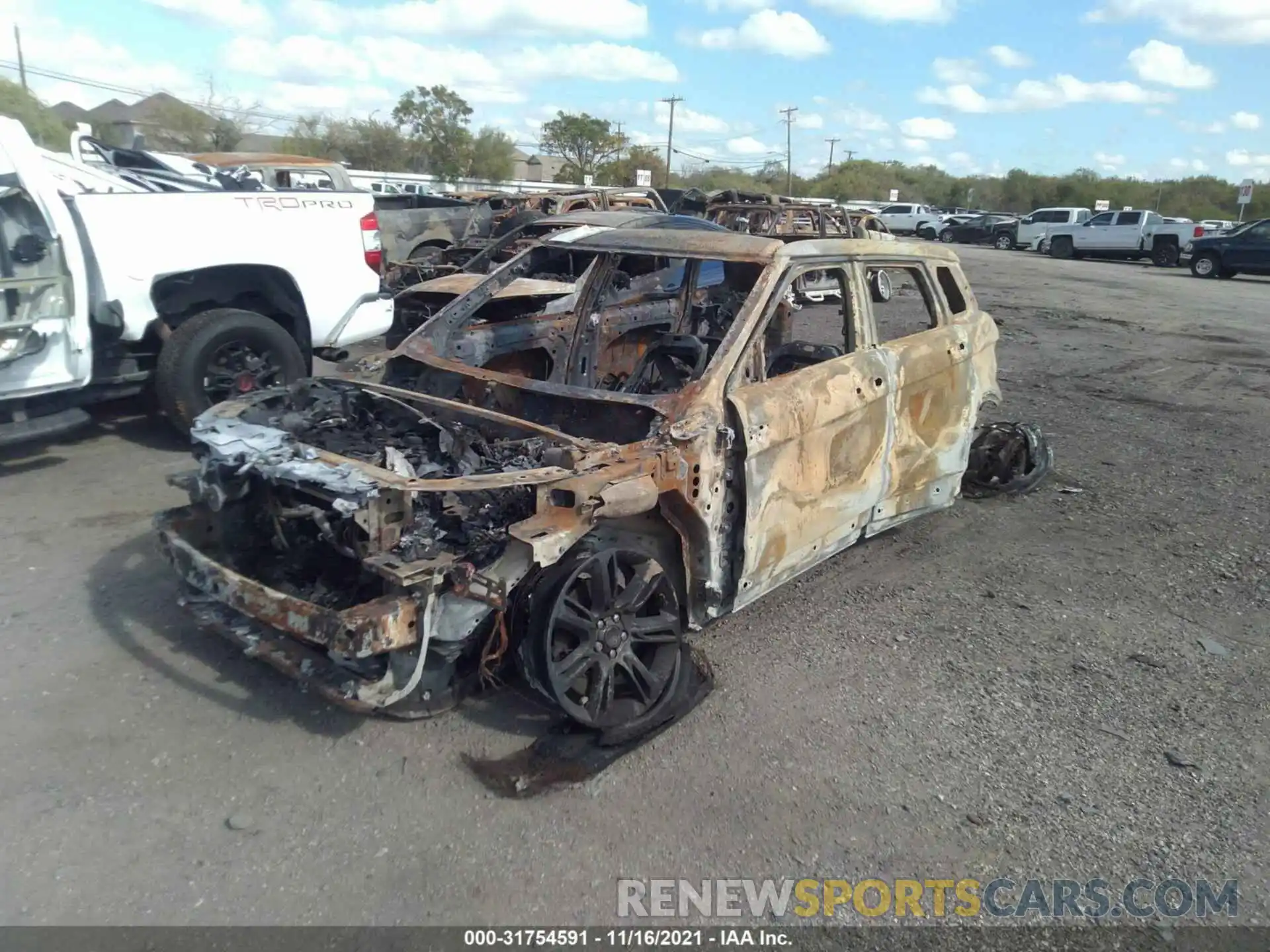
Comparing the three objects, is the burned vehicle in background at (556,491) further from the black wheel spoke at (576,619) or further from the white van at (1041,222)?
the white van at (1041,222)

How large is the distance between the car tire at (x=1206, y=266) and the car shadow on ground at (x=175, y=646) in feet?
85.8

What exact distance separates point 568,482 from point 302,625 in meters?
1.01

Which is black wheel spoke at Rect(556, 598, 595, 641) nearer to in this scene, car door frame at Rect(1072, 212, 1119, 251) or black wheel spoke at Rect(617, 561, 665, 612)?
black wheel spoke at Rect(617, 561, 665, 612)

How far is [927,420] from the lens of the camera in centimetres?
484

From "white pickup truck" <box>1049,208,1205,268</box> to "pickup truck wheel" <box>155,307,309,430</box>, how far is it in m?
27.0

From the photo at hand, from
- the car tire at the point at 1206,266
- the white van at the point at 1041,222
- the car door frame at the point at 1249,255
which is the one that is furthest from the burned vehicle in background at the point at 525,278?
the white van at the point at 1041,222

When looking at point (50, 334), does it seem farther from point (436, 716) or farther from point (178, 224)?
point (436, 716)

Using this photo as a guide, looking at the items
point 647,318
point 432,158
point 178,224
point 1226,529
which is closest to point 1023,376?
point 1226,529

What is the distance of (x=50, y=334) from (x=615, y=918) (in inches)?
196

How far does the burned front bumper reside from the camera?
2.87 metres

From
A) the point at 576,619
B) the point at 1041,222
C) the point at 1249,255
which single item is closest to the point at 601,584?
the point at 576,619

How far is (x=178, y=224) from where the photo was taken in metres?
6.06

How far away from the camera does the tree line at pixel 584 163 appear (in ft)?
153

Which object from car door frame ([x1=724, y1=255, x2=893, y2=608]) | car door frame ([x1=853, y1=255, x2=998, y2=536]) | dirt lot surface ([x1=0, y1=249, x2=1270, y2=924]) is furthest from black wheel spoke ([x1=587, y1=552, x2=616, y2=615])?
car door frame ([x1=853, y1=255, x2=998, y2=536])
